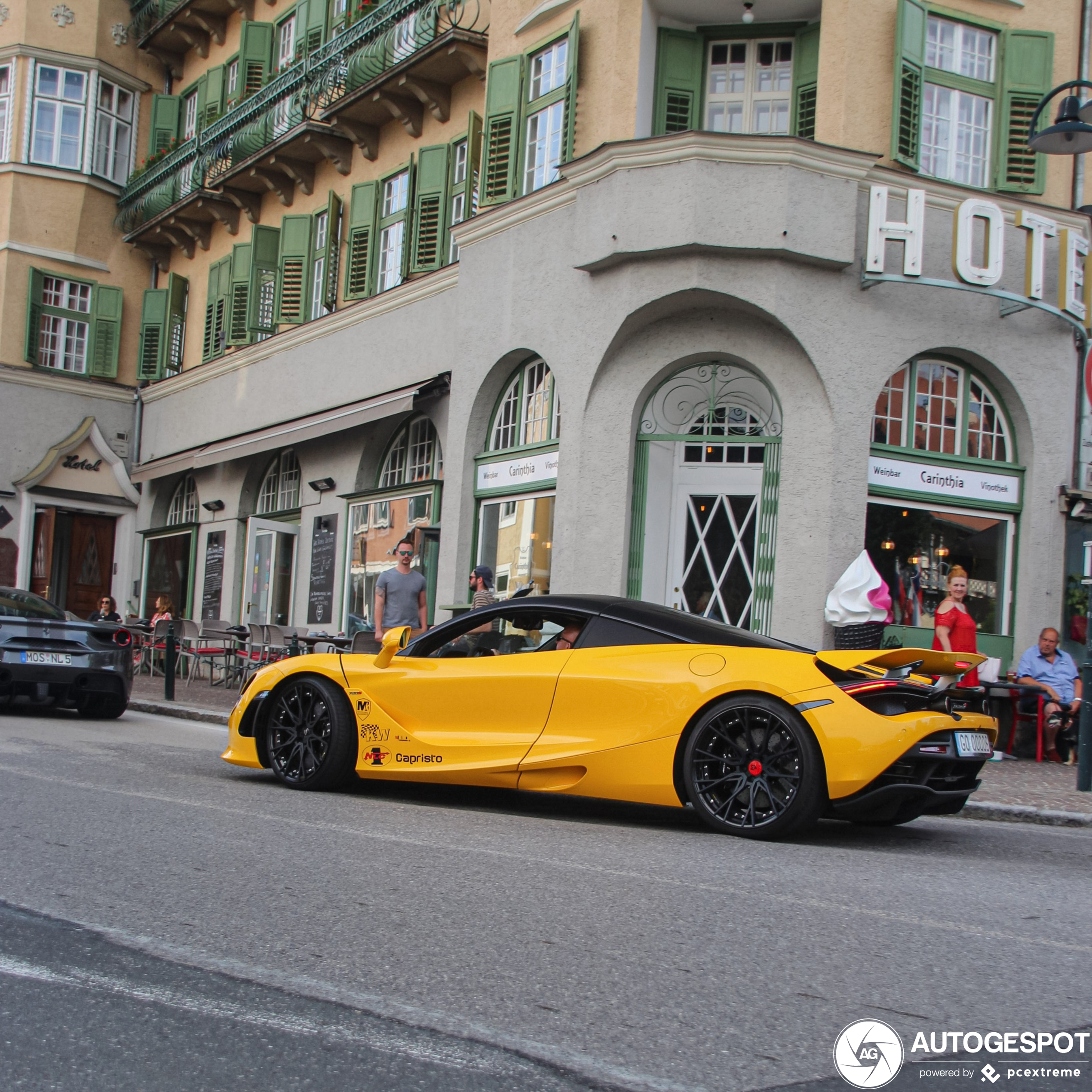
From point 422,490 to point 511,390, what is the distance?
252 centimetres

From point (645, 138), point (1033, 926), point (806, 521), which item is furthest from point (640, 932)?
point (645, 138)

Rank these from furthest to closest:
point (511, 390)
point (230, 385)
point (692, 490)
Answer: point (230, 385), point (511, 390), point (692, 490)

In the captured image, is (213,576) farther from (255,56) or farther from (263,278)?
(255,56)

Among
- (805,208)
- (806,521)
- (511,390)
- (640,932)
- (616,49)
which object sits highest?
(616,49)

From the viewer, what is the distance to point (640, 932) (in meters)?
4.54

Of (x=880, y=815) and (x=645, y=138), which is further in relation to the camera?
(x=645, y=138)

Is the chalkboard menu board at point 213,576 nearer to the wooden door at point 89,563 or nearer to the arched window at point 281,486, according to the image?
the arched window at point 281,486

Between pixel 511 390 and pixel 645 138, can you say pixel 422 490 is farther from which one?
pixel 645 138

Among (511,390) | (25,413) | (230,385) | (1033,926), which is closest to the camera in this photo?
(1033,926)

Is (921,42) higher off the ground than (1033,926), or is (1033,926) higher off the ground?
(921,42)

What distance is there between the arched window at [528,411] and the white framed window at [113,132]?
16340 millimetres

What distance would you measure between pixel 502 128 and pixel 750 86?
3358mm

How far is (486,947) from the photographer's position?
168 inches

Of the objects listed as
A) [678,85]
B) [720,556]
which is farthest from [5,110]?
[720,556]
